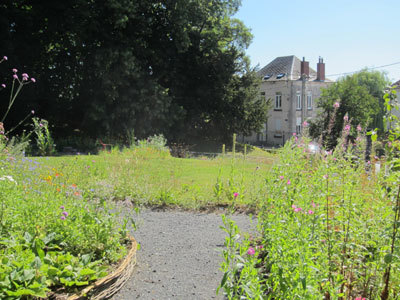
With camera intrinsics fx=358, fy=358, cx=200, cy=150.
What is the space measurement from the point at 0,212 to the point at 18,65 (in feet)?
41.9

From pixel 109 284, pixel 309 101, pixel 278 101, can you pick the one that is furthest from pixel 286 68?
pixel 109 284

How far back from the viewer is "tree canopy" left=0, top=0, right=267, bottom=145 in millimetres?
14391

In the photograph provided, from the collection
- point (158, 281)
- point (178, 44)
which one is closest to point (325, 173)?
point (158, 281)

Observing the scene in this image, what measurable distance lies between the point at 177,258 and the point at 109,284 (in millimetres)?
916

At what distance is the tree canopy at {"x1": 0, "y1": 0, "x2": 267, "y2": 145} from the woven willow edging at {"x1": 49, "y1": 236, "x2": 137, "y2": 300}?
40.7ft

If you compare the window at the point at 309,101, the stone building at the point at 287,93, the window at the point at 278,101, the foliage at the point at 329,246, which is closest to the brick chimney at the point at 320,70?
the stone building at the point at 287,93

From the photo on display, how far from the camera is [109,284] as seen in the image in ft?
9.04

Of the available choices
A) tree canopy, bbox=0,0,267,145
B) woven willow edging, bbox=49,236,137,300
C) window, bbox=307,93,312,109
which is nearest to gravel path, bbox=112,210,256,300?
woven willow edging, bbox=49,236,137,300

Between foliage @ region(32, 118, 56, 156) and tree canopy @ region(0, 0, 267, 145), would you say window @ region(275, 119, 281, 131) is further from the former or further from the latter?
foliage @ region(32, 118, 56, 156)

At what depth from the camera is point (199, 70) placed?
2002 centimetres

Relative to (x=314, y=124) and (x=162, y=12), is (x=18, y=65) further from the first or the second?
(x=314, y=124)

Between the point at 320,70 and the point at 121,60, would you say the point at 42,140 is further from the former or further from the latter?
the point at 320,70

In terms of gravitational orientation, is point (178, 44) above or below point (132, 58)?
above

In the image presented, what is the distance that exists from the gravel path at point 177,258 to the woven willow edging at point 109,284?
0.07 metres
